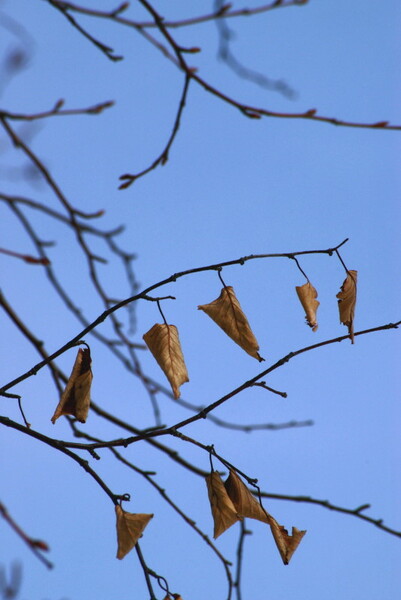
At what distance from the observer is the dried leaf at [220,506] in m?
1.29

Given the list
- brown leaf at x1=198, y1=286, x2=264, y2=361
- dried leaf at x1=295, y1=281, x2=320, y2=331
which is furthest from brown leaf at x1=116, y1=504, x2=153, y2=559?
dried leaf at x1=295, y1=281, x2=320, y2=331

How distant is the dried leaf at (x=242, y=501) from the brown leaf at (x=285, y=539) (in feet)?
0.08

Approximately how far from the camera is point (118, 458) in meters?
1.88

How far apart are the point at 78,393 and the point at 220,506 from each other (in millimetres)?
359

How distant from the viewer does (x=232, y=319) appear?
1335 mm

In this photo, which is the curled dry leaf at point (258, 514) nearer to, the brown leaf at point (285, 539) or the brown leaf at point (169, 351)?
the brown leaf at point (285, 539)

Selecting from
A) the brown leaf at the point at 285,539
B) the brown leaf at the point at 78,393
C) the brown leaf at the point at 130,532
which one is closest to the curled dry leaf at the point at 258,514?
the brown leaf at the point at 285,539

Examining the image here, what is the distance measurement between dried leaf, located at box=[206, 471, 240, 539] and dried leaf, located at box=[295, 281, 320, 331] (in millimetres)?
371

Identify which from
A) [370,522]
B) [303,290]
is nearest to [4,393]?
[303,290]

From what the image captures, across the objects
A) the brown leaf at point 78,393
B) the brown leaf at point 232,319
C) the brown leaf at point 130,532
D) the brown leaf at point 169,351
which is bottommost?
the brown leaf at point 130,532

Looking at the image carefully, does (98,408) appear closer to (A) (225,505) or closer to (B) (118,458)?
(B) (118,458)

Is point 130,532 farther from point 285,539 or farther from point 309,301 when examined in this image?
point 309,301

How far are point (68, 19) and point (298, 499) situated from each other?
1611 mm

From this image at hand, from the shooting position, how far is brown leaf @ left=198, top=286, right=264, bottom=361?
1.32m
